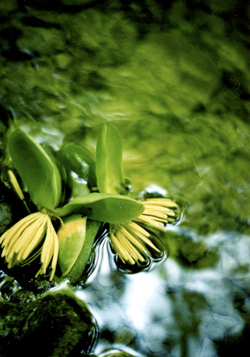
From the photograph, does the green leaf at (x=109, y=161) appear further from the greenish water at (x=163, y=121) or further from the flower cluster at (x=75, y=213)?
the greenish water at (x=163, y=121)

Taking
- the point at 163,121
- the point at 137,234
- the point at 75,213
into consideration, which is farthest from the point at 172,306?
the point at 163,121

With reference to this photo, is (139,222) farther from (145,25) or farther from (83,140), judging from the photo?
(145,25)

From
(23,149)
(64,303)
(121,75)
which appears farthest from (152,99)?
(64,303)

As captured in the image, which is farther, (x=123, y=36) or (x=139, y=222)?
(x=123, y=36)

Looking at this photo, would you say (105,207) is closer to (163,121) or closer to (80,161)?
(80,161)

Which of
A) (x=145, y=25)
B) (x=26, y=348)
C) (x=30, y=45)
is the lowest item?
(x=26, y=348)

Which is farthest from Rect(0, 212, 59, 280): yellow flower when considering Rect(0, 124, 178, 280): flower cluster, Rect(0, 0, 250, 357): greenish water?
Rect(0, 0, 250, 357): greenish water
